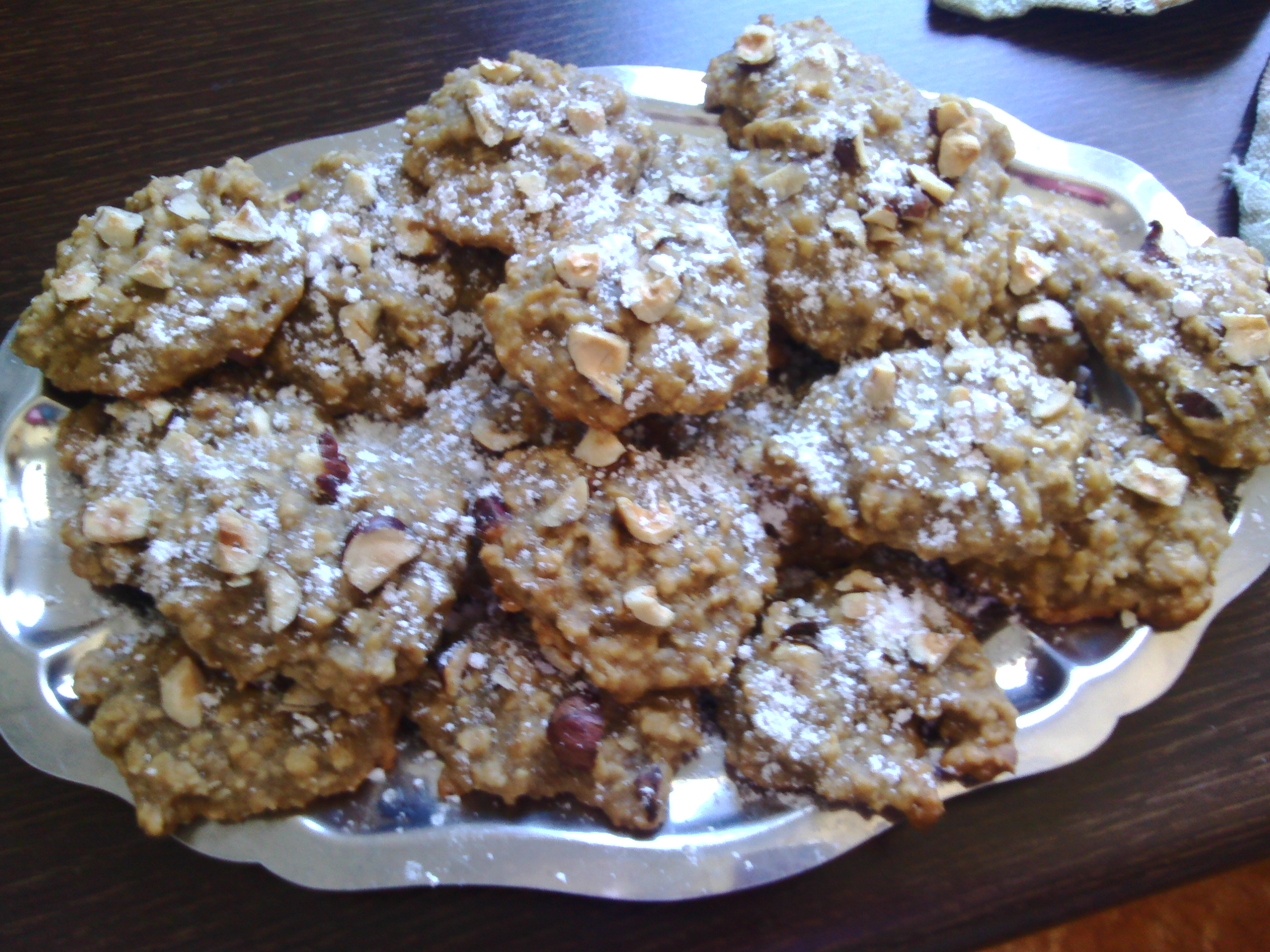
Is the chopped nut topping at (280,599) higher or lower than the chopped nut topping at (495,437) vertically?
lower

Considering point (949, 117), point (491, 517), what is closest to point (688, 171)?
point (949, 117)

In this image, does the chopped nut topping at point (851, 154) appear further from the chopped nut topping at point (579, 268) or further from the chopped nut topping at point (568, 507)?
the chopped nut topping at point (568, 507)

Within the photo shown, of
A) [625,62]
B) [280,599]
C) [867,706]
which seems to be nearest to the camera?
[280,599]

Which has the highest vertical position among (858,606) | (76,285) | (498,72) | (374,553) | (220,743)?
(498,72)

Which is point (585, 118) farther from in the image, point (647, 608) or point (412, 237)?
point (647, 608)

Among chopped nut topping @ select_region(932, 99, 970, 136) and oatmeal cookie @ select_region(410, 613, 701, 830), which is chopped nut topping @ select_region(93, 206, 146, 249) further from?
chopped nut topping @ select_region(932, 99, 970, 136)

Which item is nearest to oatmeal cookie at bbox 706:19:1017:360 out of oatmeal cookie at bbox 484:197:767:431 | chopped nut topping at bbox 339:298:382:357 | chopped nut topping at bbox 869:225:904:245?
chopped nut topping at bbox 869:225:904:245

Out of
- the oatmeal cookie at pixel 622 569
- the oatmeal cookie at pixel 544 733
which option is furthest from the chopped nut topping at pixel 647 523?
the oatmeal cookie at pixel 544 733
